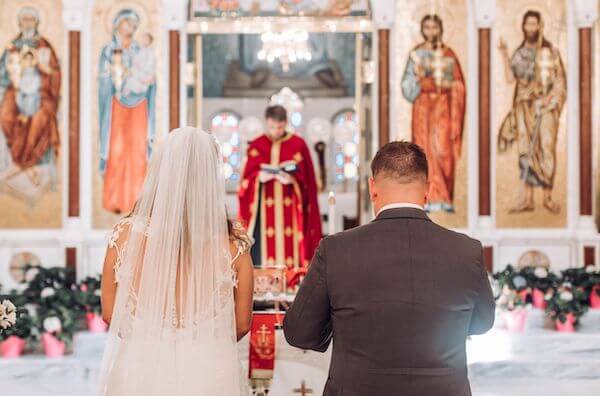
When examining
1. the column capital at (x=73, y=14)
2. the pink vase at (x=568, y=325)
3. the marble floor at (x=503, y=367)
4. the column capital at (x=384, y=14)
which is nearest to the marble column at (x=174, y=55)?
the column capital at (x=73, y=14)

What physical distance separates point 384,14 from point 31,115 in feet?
15.7

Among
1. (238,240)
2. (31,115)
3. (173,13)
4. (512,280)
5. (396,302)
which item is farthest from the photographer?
(173,13)

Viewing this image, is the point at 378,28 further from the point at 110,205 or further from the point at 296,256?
the point at 110,205

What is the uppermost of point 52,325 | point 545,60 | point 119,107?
point 545,60

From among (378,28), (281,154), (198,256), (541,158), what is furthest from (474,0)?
(198,256)

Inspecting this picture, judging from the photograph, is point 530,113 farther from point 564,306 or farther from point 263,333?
point 263,333

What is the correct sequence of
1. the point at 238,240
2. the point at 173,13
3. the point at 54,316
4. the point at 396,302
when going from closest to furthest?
the point at 396,302
the point at 238,240
the point at 54,316
the point at 173,13

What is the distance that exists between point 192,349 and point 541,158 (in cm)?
863

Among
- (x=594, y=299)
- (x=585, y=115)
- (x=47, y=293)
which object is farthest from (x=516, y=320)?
(x=47, y=293)

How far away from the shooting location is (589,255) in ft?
37.2

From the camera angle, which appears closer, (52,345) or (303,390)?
(303,390)

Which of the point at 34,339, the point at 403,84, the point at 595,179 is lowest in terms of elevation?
the point at 34,339

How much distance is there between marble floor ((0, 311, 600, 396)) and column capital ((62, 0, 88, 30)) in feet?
14.5

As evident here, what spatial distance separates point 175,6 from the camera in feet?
37.7
